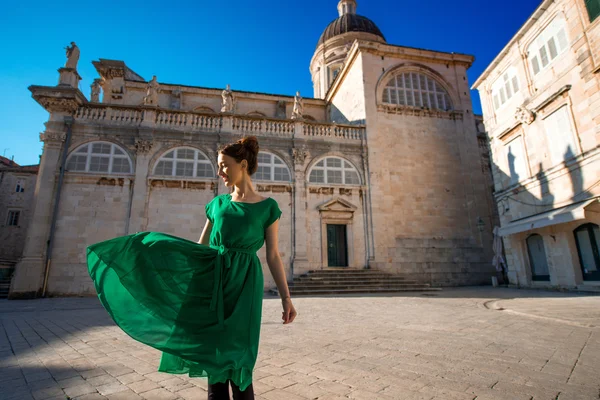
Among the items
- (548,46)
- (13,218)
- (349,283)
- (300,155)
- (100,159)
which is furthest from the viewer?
(13,218)

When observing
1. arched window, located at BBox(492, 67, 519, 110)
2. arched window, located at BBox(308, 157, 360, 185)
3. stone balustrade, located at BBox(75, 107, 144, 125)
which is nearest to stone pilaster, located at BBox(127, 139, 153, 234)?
stone balustrade, located at BBox(75, 107, 144, 125)

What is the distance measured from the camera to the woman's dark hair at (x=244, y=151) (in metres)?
2.17

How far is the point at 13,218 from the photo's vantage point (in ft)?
95.9

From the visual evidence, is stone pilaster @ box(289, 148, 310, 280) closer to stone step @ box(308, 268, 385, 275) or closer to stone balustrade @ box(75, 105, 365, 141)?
stone step @ box(308, 268, 385, 275)

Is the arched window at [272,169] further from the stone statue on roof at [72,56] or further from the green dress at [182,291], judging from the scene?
the green dress at [182,291]

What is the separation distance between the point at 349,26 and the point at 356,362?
3495cm

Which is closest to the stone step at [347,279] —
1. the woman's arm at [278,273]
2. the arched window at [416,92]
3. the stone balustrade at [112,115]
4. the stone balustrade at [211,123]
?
the stone balustrade at [211,123]

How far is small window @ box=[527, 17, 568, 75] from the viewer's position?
42.2 feet

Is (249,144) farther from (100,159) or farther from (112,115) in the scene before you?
(112,115)

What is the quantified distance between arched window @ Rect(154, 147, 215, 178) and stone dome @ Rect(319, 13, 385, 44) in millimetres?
23193

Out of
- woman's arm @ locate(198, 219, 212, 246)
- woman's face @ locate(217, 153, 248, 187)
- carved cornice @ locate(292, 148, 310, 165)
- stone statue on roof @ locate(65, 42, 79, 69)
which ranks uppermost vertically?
stone statue on roof @ locate(65, 42, 79, 69)

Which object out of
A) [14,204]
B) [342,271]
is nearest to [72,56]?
[342,271]

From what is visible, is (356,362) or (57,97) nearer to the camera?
(356,362)

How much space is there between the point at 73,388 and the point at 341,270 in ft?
46.1
